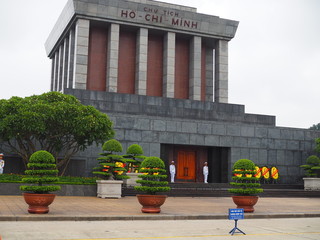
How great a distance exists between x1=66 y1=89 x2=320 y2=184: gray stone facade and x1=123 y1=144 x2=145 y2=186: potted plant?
3456 millimetres

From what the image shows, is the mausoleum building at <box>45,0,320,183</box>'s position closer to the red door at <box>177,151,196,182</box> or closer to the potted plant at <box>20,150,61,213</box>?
the red door at <box>177,151,196,182</box>

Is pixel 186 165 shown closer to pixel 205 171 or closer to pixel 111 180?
pixel 205 171

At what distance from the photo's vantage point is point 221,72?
42.2m

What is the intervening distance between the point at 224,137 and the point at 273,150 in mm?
4688

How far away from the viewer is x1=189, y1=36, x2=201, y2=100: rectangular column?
4094 cm

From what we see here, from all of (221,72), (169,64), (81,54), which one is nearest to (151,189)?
(81,54)

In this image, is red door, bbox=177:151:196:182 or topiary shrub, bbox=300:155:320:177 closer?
topiary shrub, bbox=300:155:320:177

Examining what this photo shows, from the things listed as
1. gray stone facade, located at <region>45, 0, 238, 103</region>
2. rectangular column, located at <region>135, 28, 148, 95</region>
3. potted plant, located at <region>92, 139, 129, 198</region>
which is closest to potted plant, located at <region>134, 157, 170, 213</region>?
potted plant, located at <region>92, 139, 129, 198</region>

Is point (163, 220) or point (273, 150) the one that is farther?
point (273, 150)

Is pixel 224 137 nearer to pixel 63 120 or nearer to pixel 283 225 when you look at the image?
pixel 63 120

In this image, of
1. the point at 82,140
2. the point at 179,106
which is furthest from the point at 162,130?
the point at 82,140

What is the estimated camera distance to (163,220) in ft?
50.2

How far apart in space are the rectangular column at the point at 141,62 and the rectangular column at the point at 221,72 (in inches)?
304

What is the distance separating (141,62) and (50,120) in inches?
632
